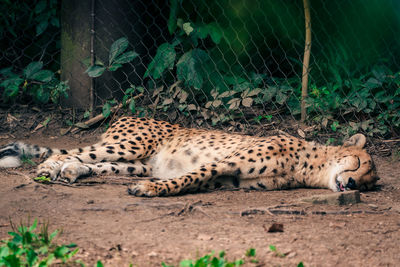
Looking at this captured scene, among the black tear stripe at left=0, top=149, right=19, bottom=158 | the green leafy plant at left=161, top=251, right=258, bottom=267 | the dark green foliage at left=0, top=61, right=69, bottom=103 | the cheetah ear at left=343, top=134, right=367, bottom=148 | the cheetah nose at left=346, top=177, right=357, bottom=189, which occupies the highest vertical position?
the dark green foliage at left=0, top=61, right=69, bottom=103

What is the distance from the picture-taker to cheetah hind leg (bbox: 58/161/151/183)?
13.5 feet

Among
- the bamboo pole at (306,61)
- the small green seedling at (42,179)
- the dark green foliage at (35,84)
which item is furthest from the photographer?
the dark green foliage at (35,84)

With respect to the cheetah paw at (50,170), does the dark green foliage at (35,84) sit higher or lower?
higher

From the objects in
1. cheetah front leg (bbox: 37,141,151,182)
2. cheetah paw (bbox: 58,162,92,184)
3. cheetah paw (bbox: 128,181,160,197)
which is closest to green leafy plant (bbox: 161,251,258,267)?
cheetah paw (bbox: 128,181,160,197)

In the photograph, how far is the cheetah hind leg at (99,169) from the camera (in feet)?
13.5

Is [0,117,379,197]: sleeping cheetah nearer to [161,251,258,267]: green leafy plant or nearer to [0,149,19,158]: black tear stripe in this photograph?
[0,149,19,158]: black tear stripe

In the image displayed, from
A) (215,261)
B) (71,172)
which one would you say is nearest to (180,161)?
(71,172)

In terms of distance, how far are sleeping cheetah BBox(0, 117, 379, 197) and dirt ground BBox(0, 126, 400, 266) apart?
5.0 inches

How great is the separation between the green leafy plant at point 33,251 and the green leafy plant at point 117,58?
3455mm

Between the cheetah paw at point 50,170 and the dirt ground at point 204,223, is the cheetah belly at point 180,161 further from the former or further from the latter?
the cheetah paw at point 50,170


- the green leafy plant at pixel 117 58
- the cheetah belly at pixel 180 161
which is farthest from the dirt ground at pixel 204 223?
the green leafy plant at pixel 117 58

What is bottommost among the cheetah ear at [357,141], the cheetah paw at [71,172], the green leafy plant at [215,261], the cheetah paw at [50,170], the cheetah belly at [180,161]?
the cheetah ear at [357,141]

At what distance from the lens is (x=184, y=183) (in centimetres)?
387

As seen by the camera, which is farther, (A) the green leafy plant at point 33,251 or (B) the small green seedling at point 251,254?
(B) the small green seedling at point 251,254
